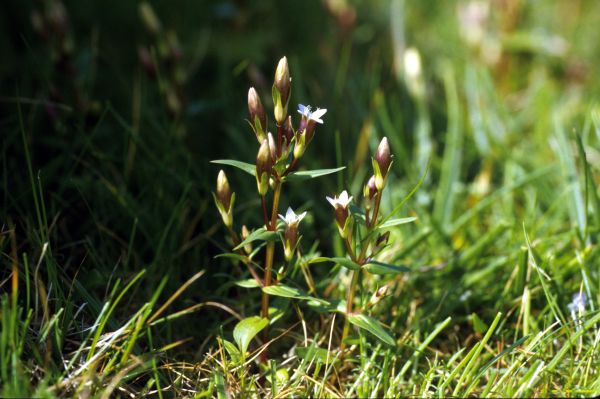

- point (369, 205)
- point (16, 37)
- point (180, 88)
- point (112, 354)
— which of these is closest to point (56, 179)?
point (180, 88)

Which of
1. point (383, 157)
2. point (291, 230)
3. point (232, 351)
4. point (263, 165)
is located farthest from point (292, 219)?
point (232, 351)

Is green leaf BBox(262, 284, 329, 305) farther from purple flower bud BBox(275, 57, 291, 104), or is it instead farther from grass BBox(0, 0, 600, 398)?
purple flower bud BBox(275, 57, 291, 104)

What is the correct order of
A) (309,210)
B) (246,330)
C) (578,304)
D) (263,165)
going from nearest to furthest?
1. (263,165)
2. (246,330)
3. (578,304)
4. (309,210)

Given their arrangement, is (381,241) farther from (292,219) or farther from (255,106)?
(255,106)

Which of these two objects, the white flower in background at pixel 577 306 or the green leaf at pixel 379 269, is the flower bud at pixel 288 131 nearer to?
the green leaf at pixel 379 269

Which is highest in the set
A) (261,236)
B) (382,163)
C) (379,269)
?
(382,163)

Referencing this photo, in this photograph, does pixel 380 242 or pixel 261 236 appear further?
pixel 380 242

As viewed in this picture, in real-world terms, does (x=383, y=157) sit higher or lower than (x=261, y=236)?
higher

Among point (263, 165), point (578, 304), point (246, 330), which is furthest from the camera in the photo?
point (578, 304)

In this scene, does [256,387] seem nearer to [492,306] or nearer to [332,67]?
[492,306]
